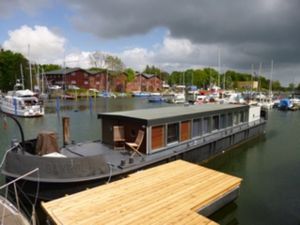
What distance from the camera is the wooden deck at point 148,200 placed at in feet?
20.2

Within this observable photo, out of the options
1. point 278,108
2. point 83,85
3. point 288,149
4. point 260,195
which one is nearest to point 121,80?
point 83,85

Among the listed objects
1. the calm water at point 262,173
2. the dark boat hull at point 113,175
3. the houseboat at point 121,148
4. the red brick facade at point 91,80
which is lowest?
the calm water at point 262,173

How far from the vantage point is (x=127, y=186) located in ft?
25.9

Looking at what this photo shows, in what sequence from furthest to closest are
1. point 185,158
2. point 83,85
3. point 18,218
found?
point 83,85 < point 185,158 < point 18,218

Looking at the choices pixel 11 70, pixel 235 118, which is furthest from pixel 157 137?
pixel 11 70

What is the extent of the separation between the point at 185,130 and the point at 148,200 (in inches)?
245

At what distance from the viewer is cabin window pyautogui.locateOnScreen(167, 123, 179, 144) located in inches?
472

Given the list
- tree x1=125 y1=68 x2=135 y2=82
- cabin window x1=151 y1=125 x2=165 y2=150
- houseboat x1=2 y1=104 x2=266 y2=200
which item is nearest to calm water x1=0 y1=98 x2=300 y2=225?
houseboat x1=2 y1=104 x2=266 y2=200

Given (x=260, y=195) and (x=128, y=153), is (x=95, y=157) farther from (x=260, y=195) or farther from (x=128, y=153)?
(x=260, y=195)

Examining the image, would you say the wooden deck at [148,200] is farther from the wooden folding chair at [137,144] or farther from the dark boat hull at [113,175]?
the wooden folding chair at [137,144]

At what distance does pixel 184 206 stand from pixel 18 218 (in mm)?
4458

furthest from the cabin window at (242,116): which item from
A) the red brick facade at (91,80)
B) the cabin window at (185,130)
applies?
the red brick facade at (91,80)

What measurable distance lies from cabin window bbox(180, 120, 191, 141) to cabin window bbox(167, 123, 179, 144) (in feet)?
0.95

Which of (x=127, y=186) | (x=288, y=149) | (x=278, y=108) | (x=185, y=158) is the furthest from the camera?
(x=278, y=108)
